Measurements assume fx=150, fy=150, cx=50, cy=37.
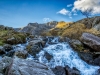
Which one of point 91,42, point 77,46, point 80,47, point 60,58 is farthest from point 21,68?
point 77,46

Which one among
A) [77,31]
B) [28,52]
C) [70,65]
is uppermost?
[77,31]

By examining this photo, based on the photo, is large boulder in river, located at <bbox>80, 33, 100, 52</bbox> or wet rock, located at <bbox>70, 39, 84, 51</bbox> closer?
large boulder in river, located at <bbox>80, 33, 100, 52</bbox>

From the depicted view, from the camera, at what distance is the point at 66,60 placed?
18.4m

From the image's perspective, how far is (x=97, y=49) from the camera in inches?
813

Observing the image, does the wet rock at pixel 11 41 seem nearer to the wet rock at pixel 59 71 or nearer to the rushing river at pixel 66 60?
the rushing river at pixel 66 60

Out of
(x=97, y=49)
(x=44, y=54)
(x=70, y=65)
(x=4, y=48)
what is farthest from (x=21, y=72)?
(x=97, y=49)

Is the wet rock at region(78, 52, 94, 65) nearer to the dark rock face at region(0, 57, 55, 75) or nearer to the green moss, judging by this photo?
the green moss

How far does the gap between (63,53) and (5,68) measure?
44.5 ft

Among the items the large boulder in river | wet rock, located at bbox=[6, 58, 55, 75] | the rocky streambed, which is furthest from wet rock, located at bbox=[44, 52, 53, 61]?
wet rock, located at bbox=[6, 58, 55, 75]

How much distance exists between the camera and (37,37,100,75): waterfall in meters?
16.8

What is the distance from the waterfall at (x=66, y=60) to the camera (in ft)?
55.2

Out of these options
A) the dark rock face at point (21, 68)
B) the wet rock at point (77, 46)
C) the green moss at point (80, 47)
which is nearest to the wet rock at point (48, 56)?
the wet rock at point (77, 46)

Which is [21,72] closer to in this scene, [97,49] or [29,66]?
[29,66]

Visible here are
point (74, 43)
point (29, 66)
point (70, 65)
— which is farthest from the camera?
point (74, 43)
